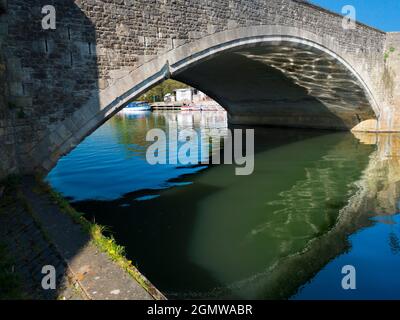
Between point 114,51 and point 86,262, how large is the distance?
6.91 m

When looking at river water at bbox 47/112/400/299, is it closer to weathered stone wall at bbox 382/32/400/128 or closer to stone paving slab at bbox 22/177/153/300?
stone paving slab at bbox 22/177/153/300

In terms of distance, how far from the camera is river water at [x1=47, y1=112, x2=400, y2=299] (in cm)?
550

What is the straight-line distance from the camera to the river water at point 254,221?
216 inches

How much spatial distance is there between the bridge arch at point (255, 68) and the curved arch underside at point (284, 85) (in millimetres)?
61

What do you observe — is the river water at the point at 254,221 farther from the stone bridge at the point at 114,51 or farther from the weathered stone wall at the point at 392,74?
the weathered stone wall at the point at 392,74

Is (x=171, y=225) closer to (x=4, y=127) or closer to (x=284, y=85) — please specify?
(x=4, y=127)

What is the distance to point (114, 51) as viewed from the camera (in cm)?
921

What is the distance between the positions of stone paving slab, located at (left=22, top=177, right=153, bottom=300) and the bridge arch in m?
3.49

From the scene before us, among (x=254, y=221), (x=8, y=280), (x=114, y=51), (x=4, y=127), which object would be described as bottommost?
(x=254, y=221)

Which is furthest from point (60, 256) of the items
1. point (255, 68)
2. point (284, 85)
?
point (284, 85)

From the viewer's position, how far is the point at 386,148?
1802cm

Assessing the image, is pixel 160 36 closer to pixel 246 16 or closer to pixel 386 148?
pixel 246 16

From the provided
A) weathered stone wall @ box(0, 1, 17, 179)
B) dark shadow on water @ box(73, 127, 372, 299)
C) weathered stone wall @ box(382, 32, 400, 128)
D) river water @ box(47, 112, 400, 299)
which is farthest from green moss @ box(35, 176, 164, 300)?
weathered stone wall @ box(382, 32, 400, 128)

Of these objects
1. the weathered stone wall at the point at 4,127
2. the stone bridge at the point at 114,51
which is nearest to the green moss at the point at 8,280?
the weathered stone wall at the point at 4,127
